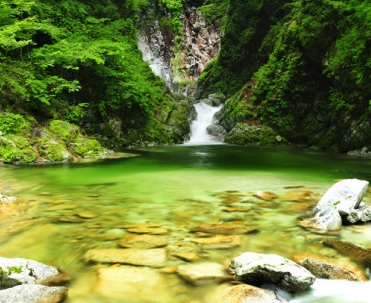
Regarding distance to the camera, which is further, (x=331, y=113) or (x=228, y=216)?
(x=331, y=113)

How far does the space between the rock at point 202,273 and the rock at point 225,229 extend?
100cm

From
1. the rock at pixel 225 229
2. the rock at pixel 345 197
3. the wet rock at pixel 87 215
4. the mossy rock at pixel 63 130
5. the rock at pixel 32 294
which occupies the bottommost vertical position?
the wet rock at pixel 87 215

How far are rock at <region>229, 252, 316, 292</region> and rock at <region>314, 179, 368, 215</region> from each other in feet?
6.89

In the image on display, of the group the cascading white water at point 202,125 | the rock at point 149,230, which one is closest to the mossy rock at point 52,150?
the rock at point 149,230

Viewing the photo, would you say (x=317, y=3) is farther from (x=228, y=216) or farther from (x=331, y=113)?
(x=228, y=216)

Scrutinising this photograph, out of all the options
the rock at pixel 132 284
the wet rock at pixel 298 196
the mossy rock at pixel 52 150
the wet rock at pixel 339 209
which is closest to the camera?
the rock at pixel 132 284

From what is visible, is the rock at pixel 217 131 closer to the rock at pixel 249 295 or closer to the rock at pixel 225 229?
Result: the rock at pixel 225 229

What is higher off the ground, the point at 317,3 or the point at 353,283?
the point at 317,3

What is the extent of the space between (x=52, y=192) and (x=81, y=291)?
14.5ft

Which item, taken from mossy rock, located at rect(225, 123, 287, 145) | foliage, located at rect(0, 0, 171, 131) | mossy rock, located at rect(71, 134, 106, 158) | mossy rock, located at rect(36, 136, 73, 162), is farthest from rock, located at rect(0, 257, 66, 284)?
mossy rock, located at rect(225, 123, 287, 145)

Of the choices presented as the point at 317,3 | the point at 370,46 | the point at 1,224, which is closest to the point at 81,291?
the point at 1,224

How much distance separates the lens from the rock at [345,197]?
506 centimetres

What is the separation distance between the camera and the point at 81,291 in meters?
3.15

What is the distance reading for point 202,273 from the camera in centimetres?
348
